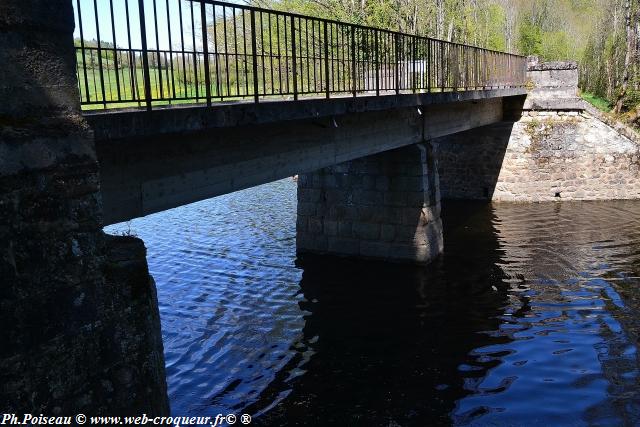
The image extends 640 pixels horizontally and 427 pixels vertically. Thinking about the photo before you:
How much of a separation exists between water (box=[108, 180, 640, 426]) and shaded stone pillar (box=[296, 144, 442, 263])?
0.46 meters

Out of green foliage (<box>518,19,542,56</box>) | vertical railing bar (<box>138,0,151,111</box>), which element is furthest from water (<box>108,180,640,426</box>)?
green foliage (<box>518,19,542,56</box>)

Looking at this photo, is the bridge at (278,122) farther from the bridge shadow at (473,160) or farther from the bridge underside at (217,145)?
the bridge shadow at (473,160)

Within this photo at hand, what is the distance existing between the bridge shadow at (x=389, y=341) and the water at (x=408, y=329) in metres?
0.03

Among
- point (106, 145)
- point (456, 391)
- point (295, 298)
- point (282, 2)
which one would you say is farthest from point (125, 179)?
point (282, 2)

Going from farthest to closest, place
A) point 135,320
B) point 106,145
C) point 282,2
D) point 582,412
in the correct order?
point 282,2 → point 582,412 → point 106,145 → point 135,320

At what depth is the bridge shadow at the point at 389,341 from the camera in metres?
7.27

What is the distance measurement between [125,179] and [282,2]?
102 ft

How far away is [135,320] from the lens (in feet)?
15.1

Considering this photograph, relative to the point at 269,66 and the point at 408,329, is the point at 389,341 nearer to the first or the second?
the point at 408,329

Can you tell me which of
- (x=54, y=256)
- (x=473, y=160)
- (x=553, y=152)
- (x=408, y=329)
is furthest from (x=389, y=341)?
(x=553, y=152)

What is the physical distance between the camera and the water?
7316 mm

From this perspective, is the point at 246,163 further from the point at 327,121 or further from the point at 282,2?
the point at 282,2

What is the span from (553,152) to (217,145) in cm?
1624

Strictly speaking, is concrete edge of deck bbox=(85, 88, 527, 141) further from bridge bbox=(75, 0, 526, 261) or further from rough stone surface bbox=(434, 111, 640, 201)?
rough stone surface bbox=(434, 111, 640, 201)
